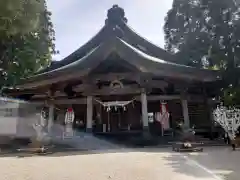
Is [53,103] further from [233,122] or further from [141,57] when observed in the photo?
[233,122]

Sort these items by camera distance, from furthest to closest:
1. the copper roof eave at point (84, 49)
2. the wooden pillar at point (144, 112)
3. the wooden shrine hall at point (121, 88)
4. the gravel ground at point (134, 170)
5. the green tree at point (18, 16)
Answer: the copper roof eave at point (84, 49), the green tree at point (18, 16), the wooden shrine hall at point (121, 88), the wooden pillar at point (144, 112), the gravel ground at point (134, 170)

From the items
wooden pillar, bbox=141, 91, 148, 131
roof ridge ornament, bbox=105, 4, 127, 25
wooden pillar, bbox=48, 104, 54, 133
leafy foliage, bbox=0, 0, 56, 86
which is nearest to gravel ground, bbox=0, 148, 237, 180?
wooden pillar, bbox=141, 91, 148, 131

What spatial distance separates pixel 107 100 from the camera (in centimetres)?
1448

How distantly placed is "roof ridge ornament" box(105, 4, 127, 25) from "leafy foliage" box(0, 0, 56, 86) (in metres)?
5.00

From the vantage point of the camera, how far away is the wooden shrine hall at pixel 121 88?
12.4 metres

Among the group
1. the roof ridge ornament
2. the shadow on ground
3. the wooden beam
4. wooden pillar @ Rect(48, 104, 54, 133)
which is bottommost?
the shadow on ground

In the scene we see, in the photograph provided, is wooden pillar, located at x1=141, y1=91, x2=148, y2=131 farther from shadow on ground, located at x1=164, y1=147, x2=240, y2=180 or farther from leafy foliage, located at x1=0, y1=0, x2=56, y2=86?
leafy foliage, located at x1=0, y1=0, x2=56, y2=86

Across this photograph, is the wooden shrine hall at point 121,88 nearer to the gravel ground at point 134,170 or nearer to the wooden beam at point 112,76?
the wooden beam at point 112,76

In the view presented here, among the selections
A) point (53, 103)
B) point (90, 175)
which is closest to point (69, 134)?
point (53, 103)

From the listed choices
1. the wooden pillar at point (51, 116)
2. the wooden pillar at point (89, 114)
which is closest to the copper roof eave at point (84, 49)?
the wooden pillar at point (51, 116)

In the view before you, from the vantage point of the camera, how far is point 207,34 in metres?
15.5

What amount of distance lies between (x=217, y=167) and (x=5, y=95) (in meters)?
13.6

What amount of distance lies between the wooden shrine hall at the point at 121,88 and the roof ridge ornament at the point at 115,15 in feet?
13.8

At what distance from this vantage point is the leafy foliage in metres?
15.6
